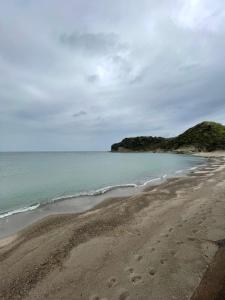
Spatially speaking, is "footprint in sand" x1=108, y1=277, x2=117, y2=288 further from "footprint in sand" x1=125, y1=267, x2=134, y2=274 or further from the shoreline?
the shoreline

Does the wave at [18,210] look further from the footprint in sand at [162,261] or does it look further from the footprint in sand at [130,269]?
the footprint in sand at [162,261]

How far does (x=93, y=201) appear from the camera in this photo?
16797 mm

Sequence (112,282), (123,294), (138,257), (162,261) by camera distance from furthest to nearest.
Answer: (138,257), (162,261), (112,282), (123,294)

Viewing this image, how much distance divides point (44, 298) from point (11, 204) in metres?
13.2

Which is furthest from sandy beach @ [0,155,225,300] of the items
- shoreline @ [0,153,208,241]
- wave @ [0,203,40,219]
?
wave @ [0,203,40,219]

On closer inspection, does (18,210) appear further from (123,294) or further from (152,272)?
(123,294)

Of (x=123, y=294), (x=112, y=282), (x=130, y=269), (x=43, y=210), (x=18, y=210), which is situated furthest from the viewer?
(x=18, y=210)

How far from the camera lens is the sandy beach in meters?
5.25

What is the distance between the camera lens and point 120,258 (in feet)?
22.2

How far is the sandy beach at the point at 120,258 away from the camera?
525 centimetres

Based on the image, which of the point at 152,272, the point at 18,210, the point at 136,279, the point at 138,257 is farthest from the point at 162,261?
the point at 18,210

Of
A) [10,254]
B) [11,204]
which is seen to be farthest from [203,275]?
[11,204]

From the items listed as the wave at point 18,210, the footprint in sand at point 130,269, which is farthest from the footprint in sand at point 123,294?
the wave at point 18,210

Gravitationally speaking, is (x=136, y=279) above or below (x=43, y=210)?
above
